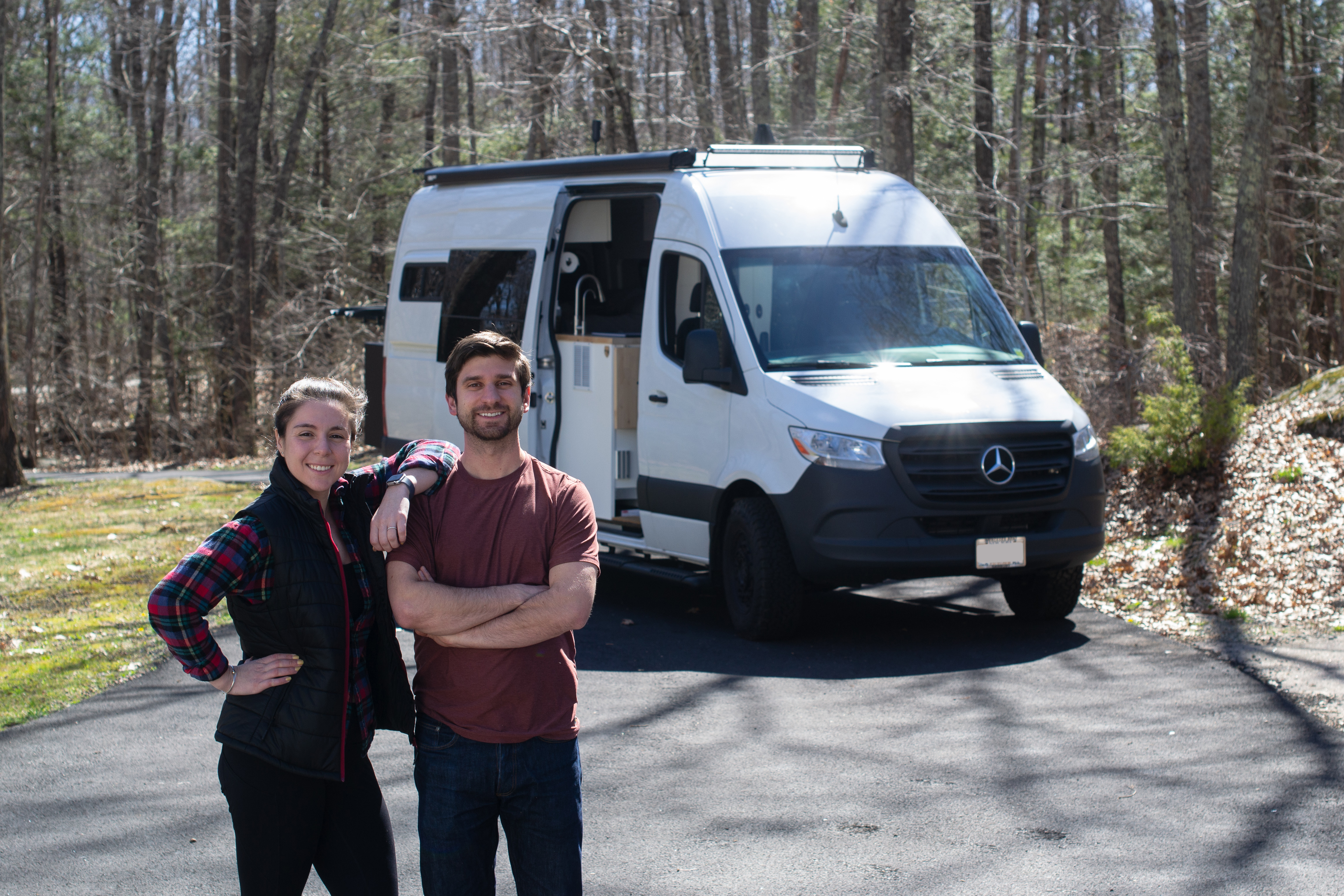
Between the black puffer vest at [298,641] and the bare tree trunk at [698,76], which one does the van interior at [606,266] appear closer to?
the black puffer vest at [298,641]

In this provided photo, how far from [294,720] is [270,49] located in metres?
23.8

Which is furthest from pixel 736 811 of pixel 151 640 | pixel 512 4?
pixel 512 4

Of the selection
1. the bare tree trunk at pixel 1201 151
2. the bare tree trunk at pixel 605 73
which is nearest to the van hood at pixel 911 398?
the bare tree trunk at pixel 605 73

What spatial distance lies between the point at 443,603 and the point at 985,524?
16.5ft

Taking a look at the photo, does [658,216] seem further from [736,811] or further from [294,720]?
[294,720]

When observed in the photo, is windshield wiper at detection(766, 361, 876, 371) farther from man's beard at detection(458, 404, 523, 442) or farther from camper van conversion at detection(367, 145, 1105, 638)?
man's beard at detection(458, 404, 523, 442)

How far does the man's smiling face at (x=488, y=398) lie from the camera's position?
3.14 metres

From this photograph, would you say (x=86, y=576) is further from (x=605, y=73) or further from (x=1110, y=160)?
(x=1110, y=160)

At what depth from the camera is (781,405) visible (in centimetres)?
762

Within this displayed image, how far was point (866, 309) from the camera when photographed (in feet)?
27.3

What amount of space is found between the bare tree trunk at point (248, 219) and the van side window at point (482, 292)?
1468 cm

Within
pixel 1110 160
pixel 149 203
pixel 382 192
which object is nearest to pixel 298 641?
pixel 1110 160

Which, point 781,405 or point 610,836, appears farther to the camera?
point 781,405

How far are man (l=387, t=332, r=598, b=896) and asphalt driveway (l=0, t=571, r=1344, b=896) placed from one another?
1360 mm
